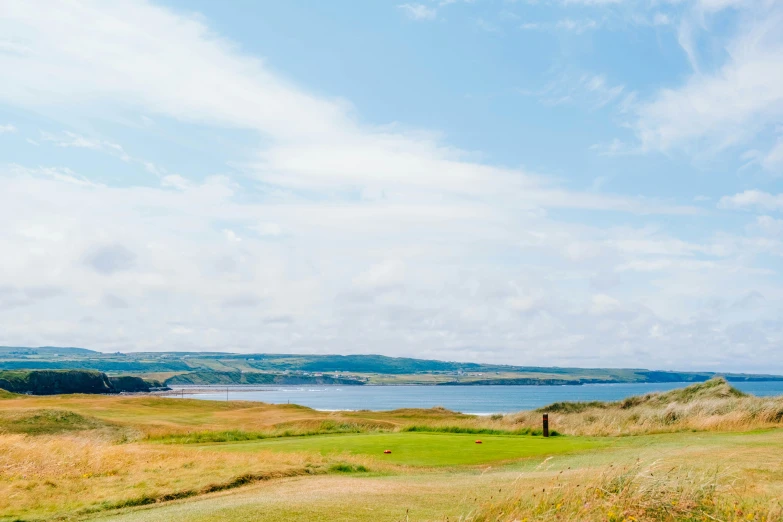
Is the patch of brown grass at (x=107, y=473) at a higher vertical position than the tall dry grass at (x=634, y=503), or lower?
lower

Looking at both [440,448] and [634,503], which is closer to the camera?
[634,503]

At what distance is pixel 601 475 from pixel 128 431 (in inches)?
1300

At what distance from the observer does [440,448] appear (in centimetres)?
2477

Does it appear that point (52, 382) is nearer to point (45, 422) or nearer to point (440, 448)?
point (45, 422)

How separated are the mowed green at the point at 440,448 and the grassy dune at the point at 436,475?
67mm

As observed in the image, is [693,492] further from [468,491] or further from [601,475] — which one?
[468,491]

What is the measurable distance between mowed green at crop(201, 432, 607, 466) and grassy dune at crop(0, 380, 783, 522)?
A: 67 millimetres

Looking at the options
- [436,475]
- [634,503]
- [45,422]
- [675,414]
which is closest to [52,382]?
[45,422]

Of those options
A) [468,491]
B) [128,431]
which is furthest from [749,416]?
[128,431]

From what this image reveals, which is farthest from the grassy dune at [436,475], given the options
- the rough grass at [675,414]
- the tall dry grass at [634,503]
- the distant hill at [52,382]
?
the distant hill at [52,382]

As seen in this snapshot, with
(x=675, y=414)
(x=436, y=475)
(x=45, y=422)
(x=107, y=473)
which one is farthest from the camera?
(x=45, y=422)

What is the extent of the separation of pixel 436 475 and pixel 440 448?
19.9 feet

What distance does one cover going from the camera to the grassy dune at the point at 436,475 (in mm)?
11508

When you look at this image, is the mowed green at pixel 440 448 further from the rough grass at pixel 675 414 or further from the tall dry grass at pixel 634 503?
the tall dry grass at pixel 634 503
